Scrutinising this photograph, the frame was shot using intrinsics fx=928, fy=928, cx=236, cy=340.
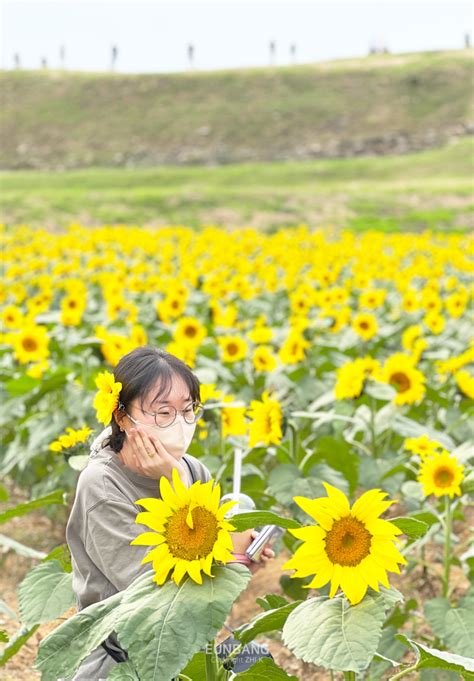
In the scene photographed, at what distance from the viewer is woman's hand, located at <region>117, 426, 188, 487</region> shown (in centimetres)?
211

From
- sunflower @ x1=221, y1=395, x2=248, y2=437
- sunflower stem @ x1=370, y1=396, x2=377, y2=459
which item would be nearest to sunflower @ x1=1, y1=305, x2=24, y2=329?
sunflower @ x1=221, y1=395, x2=248, y2=437

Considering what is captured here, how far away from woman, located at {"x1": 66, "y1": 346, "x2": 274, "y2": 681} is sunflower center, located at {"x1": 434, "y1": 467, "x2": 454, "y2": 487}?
818 millimetres

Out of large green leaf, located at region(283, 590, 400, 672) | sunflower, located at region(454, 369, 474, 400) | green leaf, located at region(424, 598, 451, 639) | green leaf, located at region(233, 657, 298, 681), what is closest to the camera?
large green leaf, located at region(283, 590, 400, 672)

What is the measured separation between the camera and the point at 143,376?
2219 millimetres

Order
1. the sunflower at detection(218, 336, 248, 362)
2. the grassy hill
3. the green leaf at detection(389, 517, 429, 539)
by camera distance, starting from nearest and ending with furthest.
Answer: the green leaf at detection(389, 517, 429, 539), the sunflower at detection(218, 336, 248, 362), the grassy hill

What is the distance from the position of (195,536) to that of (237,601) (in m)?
2.62

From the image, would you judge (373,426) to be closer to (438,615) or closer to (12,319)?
(438,615)

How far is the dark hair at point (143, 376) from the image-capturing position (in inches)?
87.3

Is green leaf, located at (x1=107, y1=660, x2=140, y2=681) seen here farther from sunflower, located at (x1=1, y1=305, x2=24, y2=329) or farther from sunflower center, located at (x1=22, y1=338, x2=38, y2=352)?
sunflower, located at (x1=1, y1=305, x2=24, y2=329)

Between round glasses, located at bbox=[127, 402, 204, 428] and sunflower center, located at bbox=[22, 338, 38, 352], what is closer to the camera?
round glasses, located at bbox=[127, 402, 204, 428]

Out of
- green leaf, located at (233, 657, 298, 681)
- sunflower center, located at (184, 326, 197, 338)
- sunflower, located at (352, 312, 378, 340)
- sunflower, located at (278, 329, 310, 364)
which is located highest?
green leaf, located at (233, 657, 298, 681)

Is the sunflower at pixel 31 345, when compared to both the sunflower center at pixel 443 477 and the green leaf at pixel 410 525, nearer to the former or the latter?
the sunflower center at pixel 443 477

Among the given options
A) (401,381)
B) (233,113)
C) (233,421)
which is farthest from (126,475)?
(233,113)

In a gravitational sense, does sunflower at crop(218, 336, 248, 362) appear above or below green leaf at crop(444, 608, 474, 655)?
below
